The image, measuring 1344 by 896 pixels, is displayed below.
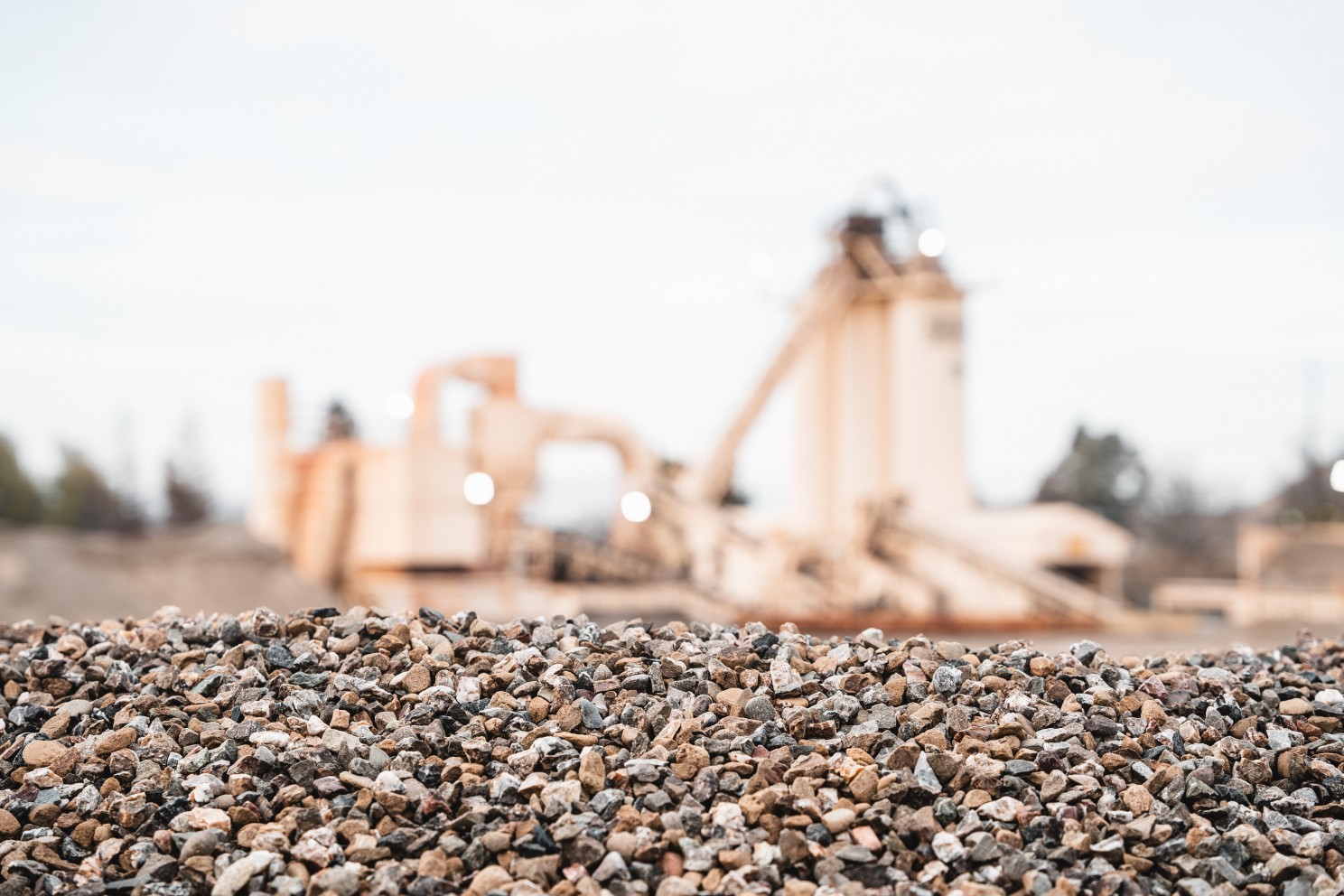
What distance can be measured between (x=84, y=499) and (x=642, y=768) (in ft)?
144

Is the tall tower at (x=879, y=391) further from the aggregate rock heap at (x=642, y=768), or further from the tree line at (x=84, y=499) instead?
the tree line at (x=84, y=499)

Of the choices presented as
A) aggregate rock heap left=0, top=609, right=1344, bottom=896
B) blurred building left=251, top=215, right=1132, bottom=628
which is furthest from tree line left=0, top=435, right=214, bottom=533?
aggregate rock heap left=0, top=609, right=1344, bottom=896

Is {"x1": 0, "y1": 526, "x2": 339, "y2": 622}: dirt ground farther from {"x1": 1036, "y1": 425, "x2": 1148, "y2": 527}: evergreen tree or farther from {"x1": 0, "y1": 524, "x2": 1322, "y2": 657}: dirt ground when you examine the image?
{"x1": 1036, "y1": 425, "x2": 1148, "y2": 527}: evergreen tree

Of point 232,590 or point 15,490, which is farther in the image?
point 15,490

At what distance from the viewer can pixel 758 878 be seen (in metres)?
3.20

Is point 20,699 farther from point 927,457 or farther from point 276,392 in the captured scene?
point 927,457

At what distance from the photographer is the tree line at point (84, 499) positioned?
130 ft

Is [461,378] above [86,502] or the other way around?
above

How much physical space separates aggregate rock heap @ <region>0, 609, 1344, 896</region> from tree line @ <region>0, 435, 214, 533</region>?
126 feet

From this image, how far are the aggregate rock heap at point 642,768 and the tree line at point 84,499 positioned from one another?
38.5 meters

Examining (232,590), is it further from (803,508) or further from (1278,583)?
(1278,583)

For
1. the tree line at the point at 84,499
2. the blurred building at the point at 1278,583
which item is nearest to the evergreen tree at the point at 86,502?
the tree line at the point at 84,499

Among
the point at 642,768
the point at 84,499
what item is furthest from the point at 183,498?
the point at 642,768

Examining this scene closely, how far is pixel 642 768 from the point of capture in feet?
11.5
